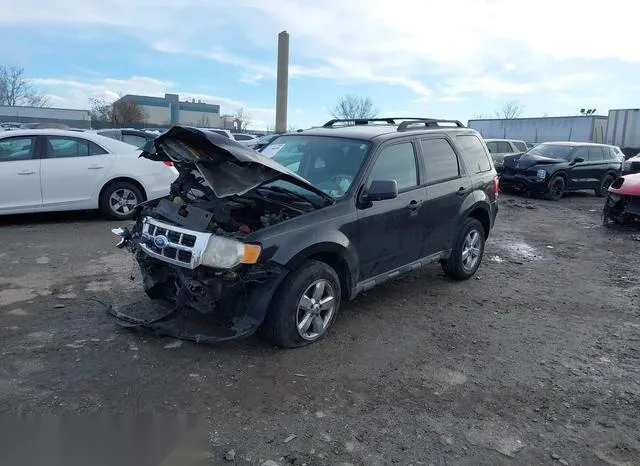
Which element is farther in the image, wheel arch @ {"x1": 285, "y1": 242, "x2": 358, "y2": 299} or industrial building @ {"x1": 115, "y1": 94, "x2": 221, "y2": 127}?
industrial building @ {"x1": 115, "y1": 94, "x2": 221, "y2": 127}

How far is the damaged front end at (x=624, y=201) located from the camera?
31.6 ft

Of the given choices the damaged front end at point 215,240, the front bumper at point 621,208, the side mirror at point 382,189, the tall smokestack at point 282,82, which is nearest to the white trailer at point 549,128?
the tall smokestack at point 282,82

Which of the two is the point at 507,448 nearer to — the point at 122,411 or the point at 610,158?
the point at 122,411

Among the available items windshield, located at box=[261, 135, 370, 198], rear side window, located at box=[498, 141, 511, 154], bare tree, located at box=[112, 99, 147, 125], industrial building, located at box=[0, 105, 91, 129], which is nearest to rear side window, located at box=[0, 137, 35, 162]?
windshield, located at box=[261, 135, 370, 198]

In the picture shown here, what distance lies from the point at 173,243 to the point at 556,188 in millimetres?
13692

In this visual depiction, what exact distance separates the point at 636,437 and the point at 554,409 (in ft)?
1.58

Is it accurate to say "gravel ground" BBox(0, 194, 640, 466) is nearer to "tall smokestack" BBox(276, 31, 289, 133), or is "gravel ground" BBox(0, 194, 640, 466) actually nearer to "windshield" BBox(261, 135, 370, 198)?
"windshield" BBox(261, 135, 370, 198)

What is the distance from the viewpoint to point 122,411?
129 inches

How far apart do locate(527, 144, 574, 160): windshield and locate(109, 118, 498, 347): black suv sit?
1105 centimetres

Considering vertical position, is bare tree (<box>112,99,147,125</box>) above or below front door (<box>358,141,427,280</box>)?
above

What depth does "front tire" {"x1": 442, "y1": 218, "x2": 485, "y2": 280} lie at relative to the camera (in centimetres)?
603

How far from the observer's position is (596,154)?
52.9ft

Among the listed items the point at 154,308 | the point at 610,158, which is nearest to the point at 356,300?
the point at 154,308

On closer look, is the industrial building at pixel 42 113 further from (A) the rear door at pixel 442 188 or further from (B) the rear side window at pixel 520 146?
(A) the rear door at pixel 442 188
